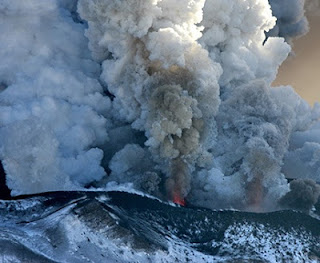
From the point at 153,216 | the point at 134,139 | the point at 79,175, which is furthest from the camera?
the point at 134,139

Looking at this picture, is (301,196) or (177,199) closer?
(177,199)

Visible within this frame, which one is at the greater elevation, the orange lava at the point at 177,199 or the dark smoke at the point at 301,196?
the dark smoke at the point at 301,196

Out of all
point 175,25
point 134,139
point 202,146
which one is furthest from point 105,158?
point 175,25

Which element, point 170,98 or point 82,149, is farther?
point 82,149

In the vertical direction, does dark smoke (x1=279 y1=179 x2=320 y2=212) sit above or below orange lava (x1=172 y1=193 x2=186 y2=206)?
above

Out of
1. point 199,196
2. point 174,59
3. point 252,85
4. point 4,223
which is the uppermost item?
point 252,85

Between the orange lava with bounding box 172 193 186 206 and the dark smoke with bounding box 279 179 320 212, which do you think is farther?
the dark smoke with bounding box 279 179 320 212

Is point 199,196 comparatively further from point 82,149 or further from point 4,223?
point 4,223

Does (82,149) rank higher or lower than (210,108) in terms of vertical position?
lower

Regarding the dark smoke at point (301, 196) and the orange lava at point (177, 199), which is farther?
the dark smoke at point (301, 196)

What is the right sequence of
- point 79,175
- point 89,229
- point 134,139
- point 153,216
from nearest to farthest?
point 89,229 → point 153,216 → point 79,175 → point 134,139

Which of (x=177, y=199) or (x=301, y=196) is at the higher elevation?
(x=301, y=196)
